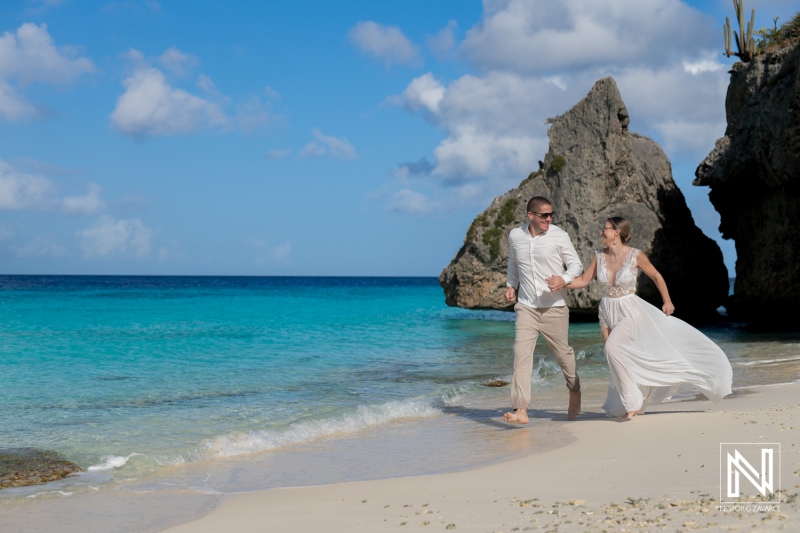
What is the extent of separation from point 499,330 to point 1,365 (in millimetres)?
15908

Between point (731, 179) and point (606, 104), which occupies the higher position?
point (606, 104)

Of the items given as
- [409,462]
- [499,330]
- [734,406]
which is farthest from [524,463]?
[499,330]

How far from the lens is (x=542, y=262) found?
8227mm

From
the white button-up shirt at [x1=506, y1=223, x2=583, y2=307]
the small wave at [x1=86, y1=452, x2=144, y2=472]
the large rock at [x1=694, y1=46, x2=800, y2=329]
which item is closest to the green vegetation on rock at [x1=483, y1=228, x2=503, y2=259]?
the large rock at [x1=694, y1=46, x2=800, y2=329]

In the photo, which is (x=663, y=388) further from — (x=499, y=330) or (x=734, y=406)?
(x=499, y=330)

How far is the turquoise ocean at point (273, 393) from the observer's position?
7.82 meters

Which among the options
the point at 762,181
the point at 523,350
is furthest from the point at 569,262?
the point at 762,181

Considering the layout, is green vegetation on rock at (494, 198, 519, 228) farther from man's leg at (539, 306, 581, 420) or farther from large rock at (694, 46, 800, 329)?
man's leg at (539, 306, 581, 420)

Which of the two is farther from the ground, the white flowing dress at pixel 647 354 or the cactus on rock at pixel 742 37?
the cactus on rock at pixel 742 37

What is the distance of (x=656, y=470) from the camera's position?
5.87 meters

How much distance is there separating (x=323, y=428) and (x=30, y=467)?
328 cm

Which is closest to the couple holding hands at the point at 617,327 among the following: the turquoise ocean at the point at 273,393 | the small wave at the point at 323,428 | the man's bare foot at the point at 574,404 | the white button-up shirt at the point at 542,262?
the white button-up shirt at the point at 542,262

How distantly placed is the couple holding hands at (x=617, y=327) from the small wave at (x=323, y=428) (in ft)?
6.73

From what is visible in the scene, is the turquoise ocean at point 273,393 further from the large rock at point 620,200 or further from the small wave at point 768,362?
the large rock at point 620,200
